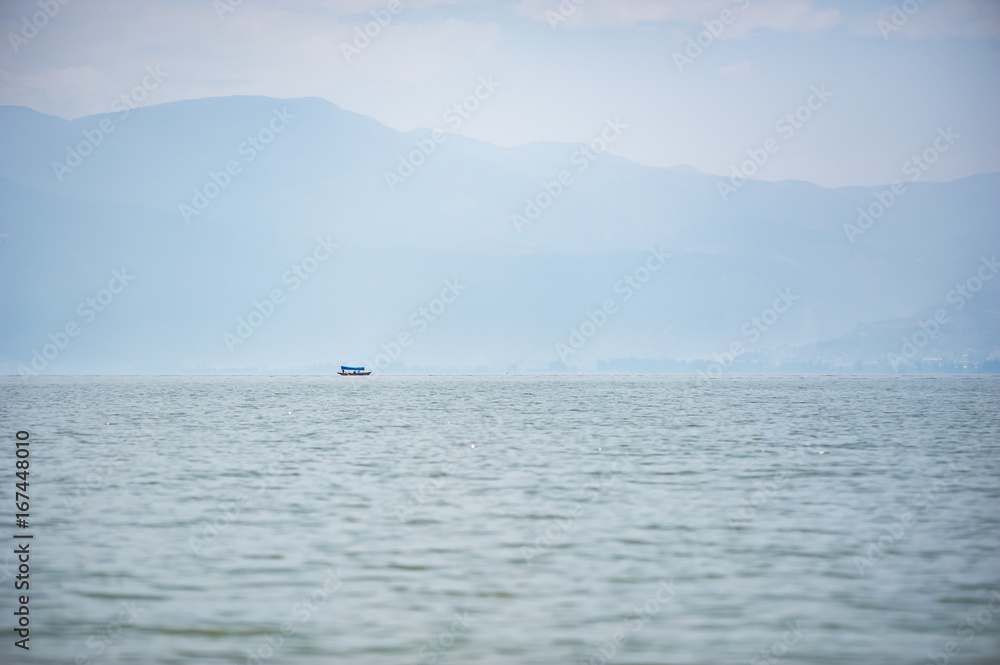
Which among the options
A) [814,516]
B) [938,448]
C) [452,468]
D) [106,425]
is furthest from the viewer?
[106,425]

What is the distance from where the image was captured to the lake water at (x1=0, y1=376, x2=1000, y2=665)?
18547 millimetres

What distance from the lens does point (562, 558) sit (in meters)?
25.3

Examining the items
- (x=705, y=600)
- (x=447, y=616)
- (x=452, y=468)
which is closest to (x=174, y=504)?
(x=452, y=468)

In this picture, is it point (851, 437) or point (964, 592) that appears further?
point (851, 437)

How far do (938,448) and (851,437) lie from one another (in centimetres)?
895

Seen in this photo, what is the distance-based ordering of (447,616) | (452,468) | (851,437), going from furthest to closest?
1. (851,437)
2. (452,468)
3. (447,616)

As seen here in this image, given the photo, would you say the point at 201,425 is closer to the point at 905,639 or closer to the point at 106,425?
the point at 106,425

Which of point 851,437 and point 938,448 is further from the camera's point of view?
point 851,437

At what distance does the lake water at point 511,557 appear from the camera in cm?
1855

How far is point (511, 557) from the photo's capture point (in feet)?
83.1

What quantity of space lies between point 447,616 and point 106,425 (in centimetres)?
6683

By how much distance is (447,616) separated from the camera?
20062 mm

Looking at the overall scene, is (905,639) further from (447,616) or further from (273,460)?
(273,460)

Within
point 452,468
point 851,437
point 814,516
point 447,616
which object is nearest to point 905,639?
point 447,616
